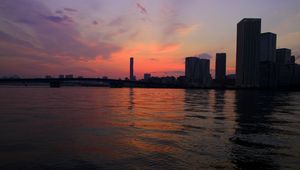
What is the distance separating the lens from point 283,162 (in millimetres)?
15172

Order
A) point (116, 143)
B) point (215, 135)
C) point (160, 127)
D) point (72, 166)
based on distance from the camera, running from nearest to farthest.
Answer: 1. point (72, 166)
2. point (116, 143)
3. point (215, 135)
4. point (160, 127)

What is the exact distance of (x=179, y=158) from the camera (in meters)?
15.7

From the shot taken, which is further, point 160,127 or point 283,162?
point 160,127

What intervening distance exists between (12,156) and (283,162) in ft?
49.0

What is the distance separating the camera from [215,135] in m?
22.8

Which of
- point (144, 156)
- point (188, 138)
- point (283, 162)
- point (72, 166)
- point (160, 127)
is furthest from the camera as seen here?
point (160, 127)

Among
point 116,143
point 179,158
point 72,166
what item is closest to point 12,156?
point 72,166

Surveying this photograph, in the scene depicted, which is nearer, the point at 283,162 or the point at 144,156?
the point at 283,162

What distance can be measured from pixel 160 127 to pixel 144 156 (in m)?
11.0

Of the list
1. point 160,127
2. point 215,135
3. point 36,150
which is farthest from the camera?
point 160,127

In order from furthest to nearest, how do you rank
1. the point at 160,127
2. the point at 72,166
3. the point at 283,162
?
1. the point at 160,127
2. the point at 283,162
3. the point at 72,166

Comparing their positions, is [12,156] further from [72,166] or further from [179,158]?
[179,158]

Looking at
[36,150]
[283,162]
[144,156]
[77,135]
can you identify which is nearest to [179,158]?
[144,156]

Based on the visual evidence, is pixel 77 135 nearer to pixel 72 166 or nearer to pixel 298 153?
pixel 72 166
